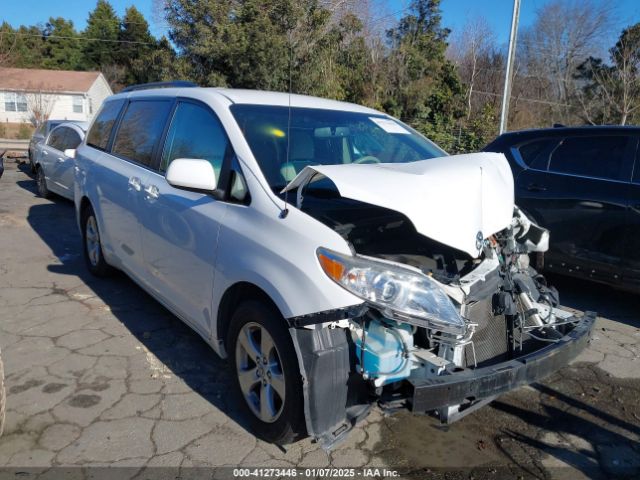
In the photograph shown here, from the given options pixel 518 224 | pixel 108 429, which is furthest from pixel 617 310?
pixel 108 429

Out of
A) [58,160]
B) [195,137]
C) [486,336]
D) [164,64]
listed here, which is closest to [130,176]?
[195,137]

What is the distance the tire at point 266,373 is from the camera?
8.29 feet

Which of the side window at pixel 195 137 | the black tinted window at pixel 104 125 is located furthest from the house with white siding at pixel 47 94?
the side window at pixel 195 137

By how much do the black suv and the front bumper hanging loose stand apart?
230cm

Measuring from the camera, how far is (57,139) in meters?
9.83

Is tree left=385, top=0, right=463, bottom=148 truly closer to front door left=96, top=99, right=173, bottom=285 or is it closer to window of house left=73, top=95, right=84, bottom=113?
front door left=96, top=99, right=173, bottom=285

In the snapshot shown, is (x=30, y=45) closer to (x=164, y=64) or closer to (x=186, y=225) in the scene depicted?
(x=164, y=64)

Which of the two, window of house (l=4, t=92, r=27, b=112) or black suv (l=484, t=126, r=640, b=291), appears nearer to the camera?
black suv (l=484, t=126, r=640, b=291)

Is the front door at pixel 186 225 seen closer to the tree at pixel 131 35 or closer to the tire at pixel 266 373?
the tire at pixel 266 373

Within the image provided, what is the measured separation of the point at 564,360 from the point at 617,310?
295 centimetres

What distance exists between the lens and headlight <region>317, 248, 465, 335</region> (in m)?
2.34

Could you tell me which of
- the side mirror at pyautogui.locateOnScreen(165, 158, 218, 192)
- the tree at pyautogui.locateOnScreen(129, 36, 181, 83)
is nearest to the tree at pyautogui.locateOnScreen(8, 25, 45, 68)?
the tree at pyautogui.locateOnScreen(129, 36, 181, 83)

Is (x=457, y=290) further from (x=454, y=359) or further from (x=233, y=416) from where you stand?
(x=233, y=416)

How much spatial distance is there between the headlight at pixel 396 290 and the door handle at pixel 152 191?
1726mm
